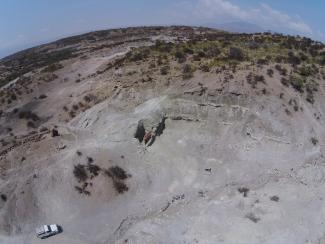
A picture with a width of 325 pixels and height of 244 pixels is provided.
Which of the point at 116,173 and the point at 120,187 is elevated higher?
the point at 116,173

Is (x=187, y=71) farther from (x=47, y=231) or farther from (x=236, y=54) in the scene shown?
(x=47, y=231)

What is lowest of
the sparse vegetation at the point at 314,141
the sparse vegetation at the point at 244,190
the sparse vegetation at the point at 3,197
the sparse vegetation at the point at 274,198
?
the sparse vegetation at the point at 274,198

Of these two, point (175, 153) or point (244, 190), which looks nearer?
point (244, 190)

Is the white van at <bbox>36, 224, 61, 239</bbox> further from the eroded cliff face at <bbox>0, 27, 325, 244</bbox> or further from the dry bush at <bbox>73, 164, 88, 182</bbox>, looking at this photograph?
the dry bush at <bbox>73, 164, 88, 182</bbox>

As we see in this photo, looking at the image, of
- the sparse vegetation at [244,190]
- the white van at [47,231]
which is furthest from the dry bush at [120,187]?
the sparse vegetation at [244,190]

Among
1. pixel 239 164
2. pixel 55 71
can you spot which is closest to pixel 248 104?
pixel 239 164

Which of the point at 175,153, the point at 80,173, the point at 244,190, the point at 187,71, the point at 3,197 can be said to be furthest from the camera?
the point at 187,71

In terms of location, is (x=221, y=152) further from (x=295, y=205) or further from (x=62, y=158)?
(x=62, y=158)

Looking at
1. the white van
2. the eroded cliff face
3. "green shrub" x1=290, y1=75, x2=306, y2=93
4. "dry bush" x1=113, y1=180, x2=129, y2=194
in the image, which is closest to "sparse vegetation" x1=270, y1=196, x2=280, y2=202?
the eroded cliff face

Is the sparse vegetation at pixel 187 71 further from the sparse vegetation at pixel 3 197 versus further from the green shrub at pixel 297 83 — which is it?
the sparse vegetation at pixel 3 197

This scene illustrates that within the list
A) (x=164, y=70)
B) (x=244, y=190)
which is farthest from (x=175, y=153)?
(x=164, y=70)
